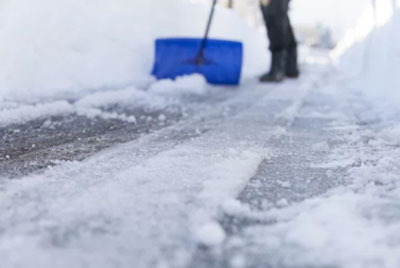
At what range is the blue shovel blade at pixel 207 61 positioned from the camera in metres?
3.56

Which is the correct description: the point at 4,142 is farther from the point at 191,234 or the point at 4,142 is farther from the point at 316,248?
the point at 316,248

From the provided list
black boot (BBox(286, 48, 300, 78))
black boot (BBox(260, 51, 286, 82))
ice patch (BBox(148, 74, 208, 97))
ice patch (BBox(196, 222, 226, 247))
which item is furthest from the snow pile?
ice patch (BBox(196, 222, 226, 247))

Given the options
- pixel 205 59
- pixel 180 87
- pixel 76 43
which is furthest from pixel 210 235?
pixel 76 43

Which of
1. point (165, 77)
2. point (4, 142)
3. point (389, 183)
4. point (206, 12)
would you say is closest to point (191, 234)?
point (389, 183)

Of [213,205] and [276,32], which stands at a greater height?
[276,32]

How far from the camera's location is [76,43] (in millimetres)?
3525

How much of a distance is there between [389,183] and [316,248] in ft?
1.36

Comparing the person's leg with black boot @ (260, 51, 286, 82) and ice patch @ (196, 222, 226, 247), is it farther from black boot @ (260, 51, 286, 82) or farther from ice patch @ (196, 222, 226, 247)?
ice patch @ (196, 222, 226, 247)

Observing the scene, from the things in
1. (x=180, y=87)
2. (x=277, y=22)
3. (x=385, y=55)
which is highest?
(x=277, y=22)

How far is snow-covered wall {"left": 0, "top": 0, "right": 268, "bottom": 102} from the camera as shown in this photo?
2.75m

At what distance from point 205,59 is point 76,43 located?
3.60 feet

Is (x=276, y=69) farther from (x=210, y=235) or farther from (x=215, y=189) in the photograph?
(x=210, y=235)

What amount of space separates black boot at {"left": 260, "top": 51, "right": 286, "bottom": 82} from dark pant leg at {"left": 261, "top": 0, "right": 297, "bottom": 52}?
2.4 inches

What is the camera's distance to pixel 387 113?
78.3 inches
